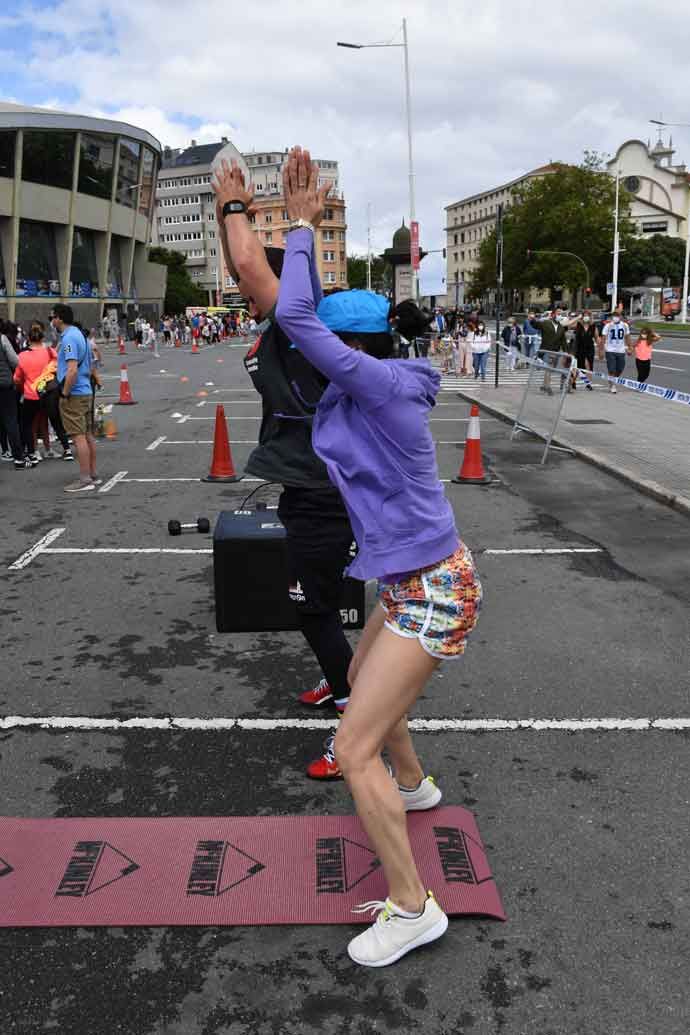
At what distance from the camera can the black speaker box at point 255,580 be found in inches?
198

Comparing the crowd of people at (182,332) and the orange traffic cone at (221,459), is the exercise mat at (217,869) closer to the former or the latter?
the orange traffic cone at (221,459)

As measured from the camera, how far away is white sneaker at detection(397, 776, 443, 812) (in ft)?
10.8

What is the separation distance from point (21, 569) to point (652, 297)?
87769mm

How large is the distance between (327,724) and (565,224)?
252ft

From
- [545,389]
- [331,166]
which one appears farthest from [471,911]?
[331,166]

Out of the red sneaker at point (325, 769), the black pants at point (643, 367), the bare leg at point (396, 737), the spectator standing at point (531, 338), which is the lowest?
the red sneaker at point (325, 769)

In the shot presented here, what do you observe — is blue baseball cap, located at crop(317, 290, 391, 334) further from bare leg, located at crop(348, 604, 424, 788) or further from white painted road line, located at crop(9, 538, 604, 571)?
white painted road line, located at crop(9, 538, 604, 571)

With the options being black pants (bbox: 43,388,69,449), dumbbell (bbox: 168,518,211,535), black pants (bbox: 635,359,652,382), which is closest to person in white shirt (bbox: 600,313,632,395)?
black pants (bbox: 635,359,652,382)

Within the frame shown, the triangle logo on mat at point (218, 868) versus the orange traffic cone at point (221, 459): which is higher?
the orange traffic cone at point (221, 459)

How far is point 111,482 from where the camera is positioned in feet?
34.0

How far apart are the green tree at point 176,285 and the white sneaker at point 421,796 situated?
96.9 m

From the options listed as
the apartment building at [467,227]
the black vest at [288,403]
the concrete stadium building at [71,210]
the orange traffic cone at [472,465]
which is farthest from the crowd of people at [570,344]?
the apartment building at [467,227]

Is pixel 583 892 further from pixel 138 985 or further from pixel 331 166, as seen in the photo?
pixel 331 166

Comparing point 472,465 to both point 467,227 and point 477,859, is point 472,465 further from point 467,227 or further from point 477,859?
point 467,227
